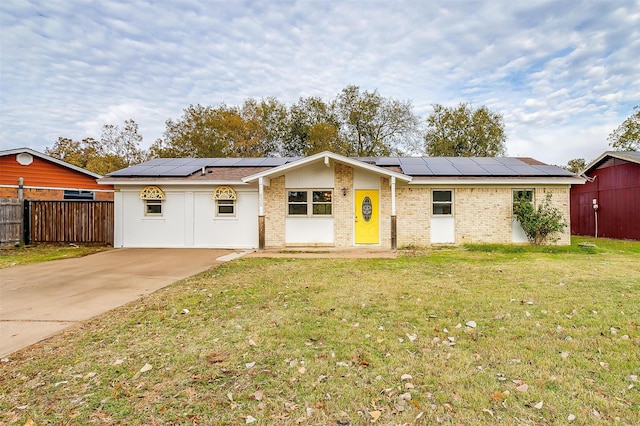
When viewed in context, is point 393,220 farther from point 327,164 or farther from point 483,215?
point 483,215

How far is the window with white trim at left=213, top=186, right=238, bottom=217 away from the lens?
488 inches

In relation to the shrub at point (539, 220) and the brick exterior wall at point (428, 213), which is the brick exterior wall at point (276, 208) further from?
the shrub at point (539, 220)

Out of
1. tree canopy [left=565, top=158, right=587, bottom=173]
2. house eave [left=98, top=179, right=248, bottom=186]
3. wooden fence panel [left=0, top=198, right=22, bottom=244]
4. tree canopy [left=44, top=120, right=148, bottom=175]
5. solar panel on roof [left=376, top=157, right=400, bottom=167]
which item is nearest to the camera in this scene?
wooden fence panel [left=0, top=198, right=22, bottom=244]

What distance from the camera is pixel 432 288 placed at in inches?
230

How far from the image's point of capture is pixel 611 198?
52.0ft

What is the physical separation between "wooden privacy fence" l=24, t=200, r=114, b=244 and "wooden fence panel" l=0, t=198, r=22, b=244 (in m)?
0.26

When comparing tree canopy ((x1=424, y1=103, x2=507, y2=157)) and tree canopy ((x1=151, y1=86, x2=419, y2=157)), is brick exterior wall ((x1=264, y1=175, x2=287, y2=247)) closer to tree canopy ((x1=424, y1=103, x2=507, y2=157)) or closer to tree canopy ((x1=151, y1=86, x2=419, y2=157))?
tree canopy ((x1=151, y1=86, x2=419, y2=157))

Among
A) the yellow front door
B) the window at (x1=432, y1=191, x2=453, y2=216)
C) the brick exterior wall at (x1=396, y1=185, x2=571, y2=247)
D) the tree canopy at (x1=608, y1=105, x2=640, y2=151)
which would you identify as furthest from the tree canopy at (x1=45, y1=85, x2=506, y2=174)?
the brick exterior wall at (x1=396, y1=185, x2=571, y2=247)

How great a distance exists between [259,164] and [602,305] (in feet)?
42.4

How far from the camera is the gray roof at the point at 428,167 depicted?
40.7 feet

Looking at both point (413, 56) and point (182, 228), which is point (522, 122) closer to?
point (413, 56)

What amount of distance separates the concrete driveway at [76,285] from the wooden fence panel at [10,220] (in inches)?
174

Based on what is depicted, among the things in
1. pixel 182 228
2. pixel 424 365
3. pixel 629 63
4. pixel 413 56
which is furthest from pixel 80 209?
pixel 629 63

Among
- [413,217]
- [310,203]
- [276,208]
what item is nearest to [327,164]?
[310,203]
